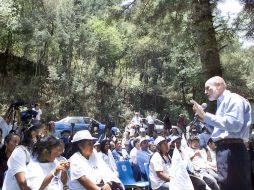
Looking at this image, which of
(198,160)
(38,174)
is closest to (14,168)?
(38,174)

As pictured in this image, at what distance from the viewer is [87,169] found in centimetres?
406

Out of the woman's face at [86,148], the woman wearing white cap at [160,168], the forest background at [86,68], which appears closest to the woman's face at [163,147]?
the woman wearing white cap at [160,168]

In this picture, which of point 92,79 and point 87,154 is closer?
point 87,154

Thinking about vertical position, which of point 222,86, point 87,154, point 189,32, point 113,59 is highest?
point 113,59

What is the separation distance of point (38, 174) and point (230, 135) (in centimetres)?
186

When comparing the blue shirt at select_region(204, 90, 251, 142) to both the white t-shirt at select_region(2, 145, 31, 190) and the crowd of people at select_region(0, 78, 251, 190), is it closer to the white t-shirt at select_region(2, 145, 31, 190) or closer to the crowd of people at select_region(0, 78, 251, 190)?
the crowd of people at select_region(0, 78, 251, 190)

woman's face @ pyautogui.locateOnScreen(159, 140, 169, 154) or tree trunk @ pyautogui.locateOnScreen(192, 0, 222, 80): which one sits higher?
tree trunk @ pyautogui.locateOnScreen(192, 0, 222, 80)

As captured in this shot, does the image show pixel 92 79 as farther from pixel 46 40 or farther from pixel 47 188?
pixel 47 188

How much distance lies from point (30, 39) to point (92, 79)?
4979 mm

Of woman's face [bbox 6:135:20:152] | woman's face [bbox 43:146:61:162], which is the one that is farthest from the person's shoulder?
woman's face [bbox 6:135:20:152]

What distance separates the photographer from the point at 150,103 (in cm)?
3081

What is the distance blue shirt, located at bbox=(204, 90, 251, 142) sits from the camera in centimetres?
338

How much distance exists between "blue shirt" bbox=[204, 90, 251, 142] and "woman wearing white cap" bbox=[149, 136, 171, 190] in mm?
2155

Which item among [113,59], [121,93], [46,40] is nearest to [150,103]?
[121,93]
